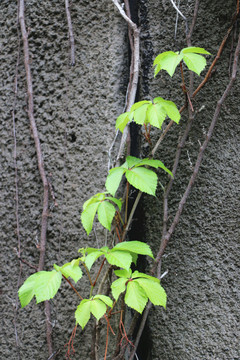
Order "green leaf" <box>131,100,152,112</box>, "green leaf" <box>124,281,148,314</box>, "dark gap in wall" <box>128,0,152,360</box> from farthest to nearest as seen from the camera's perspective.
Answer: "dark gap in wall" <box>128,0,152,360</box> < "green leaf" <box>131,100,152,112</box> < "green leaf" <box>124,281,148,314</box>

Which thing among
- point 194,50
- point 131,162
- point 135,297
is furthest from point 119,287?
point 194,50

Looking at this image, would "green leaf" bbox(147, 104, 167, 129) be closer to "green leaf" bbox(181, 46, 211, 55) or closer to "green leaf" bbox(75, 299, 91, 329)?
"green leaf" bbox(181, 46, 211, 55)

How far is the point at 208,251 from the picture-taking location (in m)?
0.99

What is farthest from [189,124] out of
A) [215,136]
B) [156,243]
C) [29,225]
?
[29,225]

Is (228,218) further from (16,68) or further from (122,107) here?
(16,68)

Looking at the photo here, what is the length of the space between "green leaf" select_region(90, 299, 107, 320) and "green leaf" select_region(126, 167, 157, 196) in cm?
25

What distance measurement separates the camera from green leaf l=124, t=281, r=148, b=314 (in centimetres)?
78

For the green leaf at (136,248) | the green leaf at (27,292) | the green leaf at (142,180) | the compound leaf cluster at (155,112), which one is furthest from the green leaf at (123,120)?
the green leaf at (27,292)

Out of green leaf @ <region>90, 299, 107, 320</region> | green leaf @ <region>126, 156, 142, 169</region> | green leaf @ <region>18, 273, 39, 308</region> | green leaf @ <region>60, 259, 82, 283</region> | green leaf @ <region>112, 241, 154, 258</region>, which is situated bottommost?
green leaf @ <region>90, 299, 107, 320</region>

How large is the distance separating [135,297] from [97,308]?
87 mm

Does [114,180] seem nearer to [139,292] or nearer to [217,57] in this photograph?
Result: [139,292]

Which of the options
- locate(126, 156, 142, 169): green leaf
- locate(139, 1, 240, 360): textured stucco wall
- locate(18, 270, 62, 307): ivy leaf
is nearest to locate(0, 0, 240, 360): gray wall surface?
locate(139, 1, 240, 360): textured stucco wall

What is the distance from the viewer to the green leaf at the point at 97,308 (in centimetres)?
80

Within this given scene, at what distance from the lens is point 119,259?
0.81 meters
